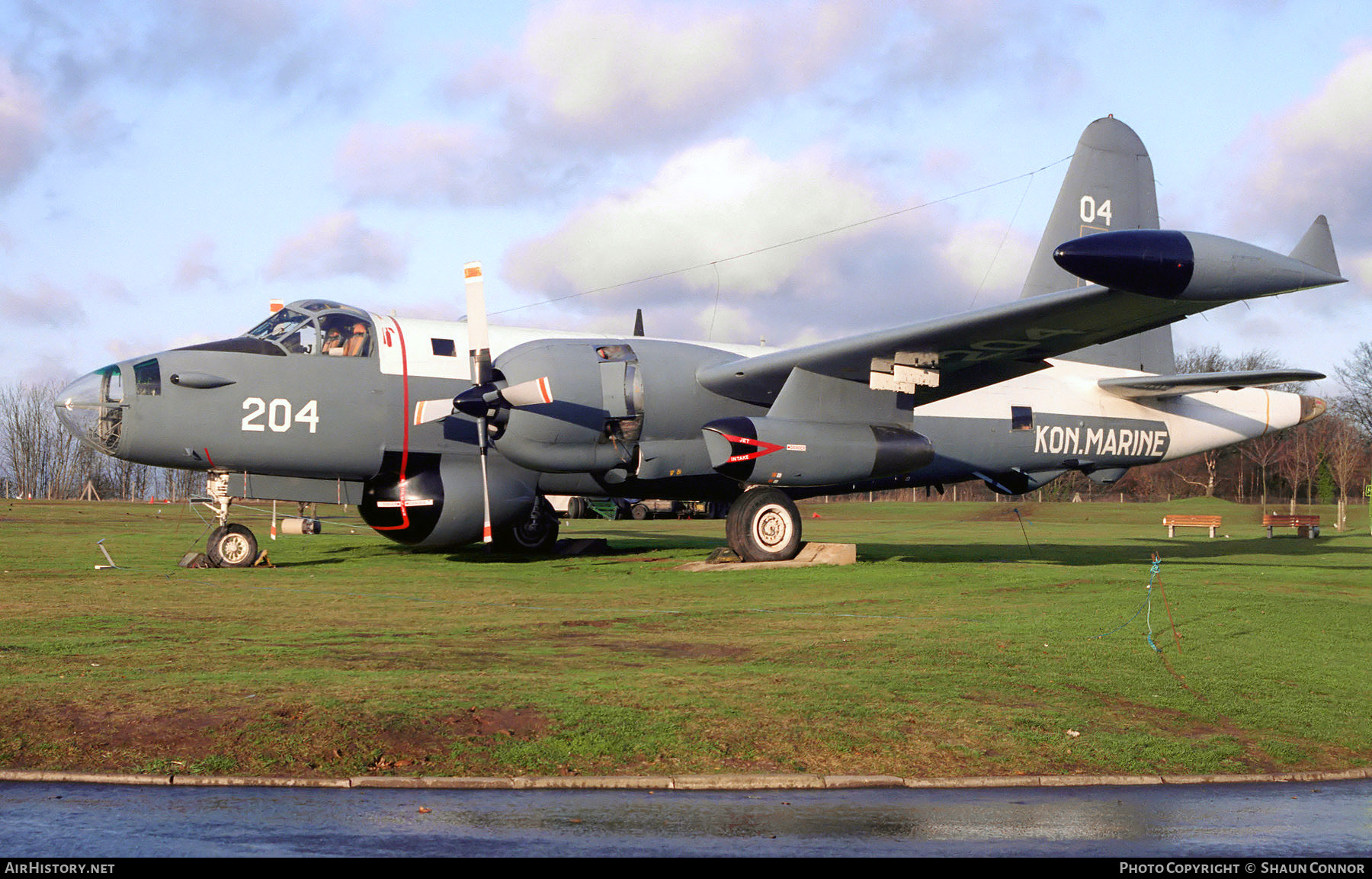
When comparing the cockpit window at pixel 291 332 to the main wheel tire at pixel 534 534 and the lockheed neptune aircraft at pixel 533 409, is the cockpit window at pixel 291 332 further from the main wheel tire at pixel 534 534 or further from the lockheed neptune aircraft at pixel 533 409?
the main wheel tire at pixel 534 534

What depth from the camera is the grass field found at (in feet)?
24.7

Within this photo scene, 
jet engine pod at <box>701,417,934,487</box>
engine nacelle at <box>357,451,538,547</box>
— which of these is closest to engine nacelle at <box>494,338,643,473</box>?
engine nacelle at <box>357,451,538,547</box>

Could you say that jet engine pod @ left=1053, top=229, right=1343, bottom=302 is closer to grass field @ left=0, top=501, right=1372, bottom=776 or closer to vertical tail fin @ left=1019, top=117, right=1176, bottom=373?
grass field @ left=0, top=501, right=1372, bottom=776

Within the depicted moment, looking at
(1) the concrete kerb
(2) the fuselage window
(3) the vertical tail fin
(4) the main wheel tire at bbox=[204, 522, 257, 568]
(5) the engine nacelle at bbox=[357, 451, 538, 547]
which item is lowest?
(1) the concrete kerb

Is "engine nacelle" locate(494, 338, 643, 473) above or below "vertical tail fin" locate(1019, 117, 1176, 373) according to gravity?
below

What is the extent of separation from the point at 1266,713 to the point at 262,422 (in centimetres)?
1720

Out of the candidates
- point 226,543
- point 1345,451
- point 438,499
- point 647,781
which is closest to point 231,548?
point 226,543

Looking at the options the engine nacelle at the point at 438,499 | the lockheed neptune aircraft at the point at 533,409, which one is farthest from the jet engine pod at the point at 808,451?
the engine nacelle at the point at 438,499

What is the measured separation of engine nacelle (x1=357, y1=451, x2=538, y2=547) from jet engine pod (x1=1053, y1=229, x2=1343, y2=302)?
12037 mm

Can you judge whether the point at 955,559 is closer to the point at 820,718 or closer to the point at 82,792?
the point at 820,718

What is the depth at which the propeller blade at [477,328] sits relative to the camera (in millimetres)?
20578

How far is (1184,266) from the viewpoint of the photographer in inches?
585

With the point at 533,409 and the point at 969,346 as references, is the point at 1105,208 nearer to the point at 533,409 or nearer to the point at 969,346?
the point at 969,346

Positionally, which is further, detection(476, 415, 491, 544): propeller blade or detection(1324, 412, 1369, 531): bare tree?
detection(1324, 412, 1369, 531): bare tree
